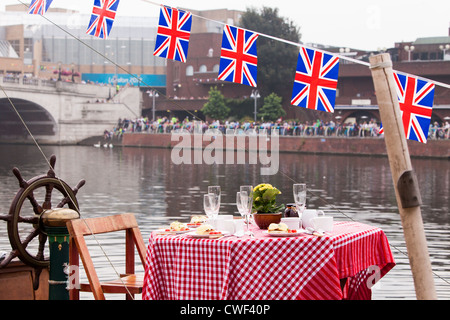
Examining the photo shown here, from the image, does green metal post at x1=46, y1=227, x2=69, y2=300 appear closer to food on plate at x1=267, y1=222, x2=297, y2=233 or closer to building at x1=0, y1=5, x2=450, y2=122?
food on plate at x1=267, y1=222, x2=297, y2=233

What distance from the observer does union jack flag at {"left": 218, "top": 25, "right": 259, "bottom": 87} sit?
8070mm

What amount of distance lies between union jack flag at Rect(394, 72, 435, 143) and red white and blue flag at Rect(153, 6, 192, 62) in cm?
291

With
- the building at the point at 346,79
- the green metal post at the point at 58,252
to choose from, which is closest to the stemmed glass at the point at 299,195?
the green metal post at the point at 58,252

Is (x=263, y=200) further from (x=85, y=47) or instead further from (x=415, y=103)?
(x=85, y=47)

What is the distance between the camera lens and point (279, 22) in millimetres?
75750

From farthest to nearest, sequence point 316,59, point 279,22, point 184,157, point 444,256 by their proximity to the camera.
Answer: point 279,22, point 184,157, point 444,256, point 316,59

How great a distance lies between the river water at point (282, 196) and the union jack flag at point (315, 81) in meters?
1.07

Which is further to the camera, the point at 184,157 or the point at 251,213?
the point at 184,157

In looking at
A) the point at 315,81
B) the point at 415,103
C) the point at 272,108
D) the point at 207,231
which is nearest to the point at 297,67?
the point at 315,81

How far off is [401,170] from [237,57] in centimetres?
423

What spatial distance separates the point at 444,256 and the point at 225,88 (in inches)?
2677

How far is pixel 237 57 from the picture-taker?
820cm
